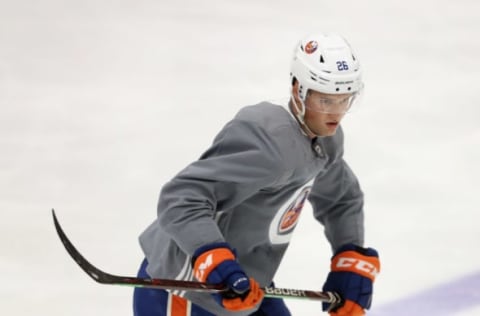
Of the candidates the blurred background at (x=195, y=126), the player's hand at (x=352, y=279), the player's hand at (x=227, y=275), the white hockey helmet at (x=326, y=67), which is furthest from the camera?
the blurred background at (x=195, y=126)

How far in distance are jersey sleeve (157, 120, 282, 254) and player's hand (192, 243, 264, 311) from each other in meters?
0.03

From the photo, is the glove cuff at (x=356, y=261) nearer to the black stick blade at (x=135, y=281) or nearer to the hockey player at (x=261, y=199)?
the hockey player at (x=261, y=199)

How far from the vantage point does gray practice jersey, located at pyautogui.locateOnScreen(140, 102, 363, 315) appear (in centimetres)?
247

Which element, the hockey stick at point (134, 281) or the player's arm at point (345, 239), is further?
the player's arm at point (345, 239)

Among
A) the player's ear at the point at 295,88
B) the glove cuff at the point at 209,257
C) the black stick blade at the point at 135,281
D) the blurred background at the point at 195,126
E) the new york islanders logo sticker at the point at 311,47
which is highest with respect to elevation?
the blurred background at the point at 195,126

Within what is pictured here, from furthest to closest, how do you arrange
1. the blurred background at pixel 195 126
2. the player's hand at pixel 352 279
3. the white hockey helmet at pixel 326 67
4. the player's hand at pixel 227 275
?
the blurred background at pixel 195 126, the player's hand at pixel 352 279, the white hockey helmet at pixel 326 67, the player's hand at pixel 227 275

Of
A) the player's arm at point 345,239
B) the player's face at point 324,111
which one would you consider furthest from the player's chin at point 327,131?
the player's arm at point 345,239

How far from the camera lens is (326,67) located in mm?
2584

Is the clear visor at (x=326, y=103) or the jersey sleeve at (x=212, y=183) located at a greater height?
the clear visor at (x=326, y=103)

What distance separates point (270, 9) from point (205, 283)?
3.95 metres

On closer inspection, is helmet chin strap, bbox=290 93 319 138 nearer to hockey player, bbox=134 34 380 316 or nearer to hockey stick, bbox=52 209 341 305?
hockey player, bbox=134 34 380 316

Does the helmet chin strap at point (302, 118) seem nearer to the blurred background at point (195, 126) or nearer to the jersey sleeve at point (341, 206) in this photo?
the jersey sleeve at point (341, 206)

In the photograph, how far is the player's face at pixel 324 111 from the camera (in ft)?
8.50

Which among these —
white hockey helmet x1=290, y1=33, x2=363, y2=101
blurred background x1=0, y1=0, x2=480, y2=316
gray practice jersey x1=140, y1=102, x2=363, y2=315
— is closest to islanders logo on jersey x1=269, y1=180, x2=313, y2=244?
gray practice jersey x1=140, y1=102, x2=363, y2=315
